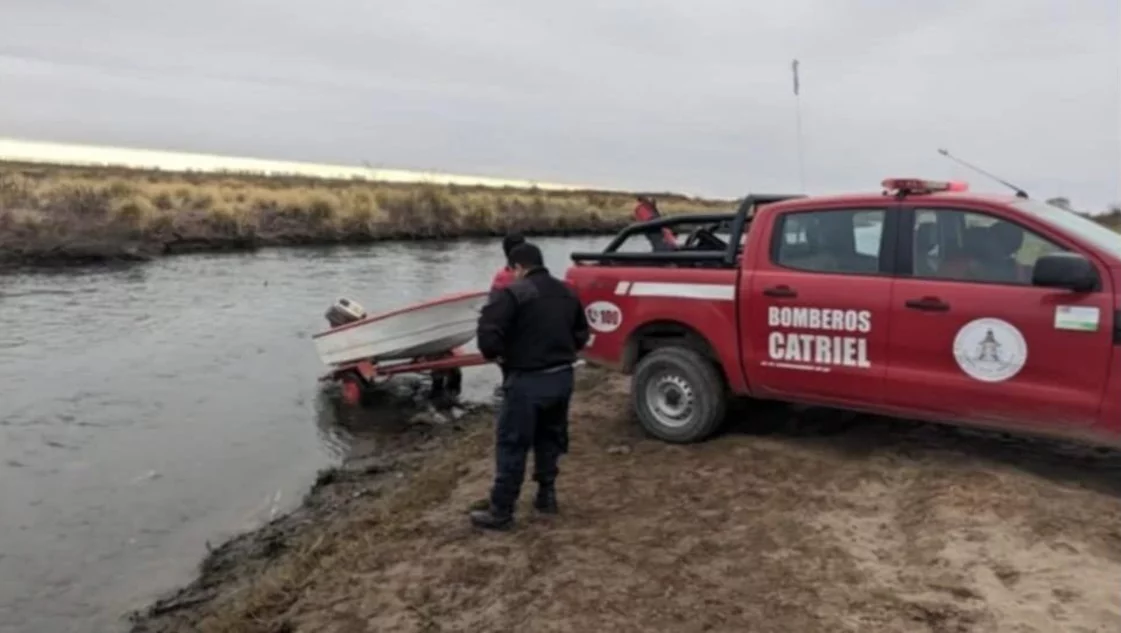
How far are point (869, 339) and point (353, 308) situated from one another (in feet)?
25.4

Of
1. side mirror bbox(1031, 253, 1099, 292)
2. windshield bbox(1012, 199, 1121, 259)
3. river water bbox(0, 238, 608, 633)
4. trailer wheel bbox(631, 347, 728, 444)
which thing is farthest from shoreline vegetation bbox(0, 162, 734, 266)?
side mirror bbox(1031, 253, 1099, 292)

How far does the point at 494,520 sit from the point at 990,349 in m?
3.19

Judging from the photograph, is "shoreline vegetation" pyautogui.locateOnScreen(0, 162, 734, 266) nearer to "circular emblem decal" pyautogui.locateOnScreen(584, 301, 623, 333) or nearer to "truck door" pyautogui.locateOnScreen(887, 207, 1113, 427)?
"circular emblem decal" pyautogui.locateOnScreen(584, 301, 623, 333)

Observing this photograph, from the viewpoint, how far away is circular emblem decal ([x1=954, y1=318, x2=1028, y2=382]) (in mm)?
5883

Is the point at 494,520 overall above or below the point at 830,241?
below

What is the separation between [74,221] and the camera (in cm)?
2941

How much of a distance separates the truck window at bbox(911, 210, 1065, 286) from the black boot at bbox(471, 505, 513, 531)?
9.91 ft

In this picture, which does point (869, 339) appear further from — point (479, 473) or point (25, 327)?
point (25, 327)

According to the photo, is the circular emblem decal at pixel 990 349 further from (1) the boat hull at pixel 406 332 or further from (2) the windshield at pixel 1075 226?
(1) the boat hull at pixel 406 332

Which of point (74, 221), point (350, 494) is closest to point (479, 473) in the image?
point (350, 494)

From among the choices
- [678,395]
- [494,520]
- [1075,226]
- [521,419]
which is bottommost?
[494,520]

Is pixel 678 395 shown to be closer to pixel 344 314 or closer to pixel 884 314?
pixel 884 314

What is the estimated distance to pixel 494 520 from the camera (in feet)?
20.2

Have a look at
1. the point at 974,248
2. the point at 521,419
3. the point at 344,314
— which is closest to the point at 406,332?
the point at 344,314
